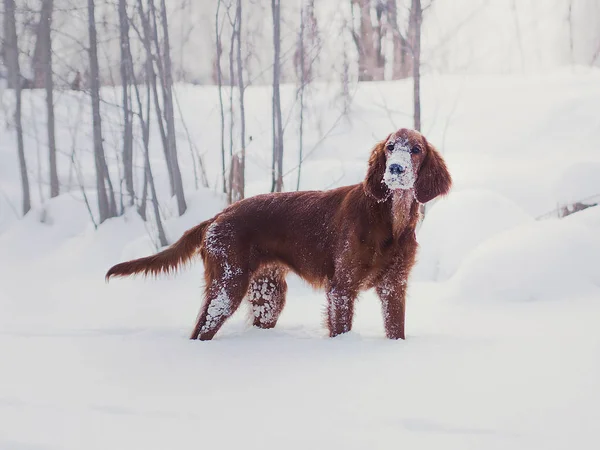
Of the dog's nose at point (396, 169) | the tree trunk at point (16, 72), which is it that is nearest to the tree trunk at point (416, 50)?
A: the dog's nose at point (396, 169)

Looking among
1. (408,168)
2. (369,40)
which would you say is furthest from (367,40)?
(408,168)

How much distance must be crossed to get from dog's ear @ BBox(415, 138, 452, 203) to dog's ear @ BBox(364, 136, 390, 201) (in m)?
0.20

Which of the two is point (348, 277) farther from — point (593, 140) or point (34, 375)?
point (593, 140)

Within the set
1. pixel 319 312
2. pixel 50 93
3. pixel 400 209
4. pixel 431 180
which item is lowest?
pixel 319 312

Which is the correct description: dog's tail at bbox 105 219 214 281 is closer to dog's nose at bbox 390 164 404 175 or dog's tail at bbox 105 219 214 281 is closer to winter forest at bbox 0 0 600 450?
winter forest at bbox 0 0 600 450

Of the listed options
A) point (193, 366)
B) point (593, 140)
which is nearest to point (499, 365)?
point (193, 366)

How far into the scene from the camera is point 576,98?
11.5m

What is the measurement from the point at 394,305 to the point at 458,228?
295cm

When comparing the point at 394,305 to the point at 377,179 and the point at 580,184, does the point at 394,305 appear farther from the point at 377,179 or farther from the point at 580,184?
the point at 580,184

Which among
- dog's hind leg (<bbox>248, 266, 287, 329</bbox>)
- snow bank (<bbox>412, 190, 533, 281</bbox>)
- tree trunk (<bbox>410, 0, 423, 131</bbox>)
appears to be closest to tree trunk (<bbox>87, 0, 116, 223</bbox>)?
tree trunk (<bbox>410, 0, 423, 131</bbox>)

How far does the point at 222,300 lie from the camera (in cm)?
352

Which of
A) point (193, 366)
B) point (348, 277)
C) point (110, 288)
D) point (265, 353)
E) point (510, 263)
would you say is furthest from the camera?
point (110, 288)

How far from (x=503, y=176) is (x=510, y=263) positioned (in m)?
4.93

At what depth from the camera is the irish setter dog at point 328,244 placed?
128 inches
